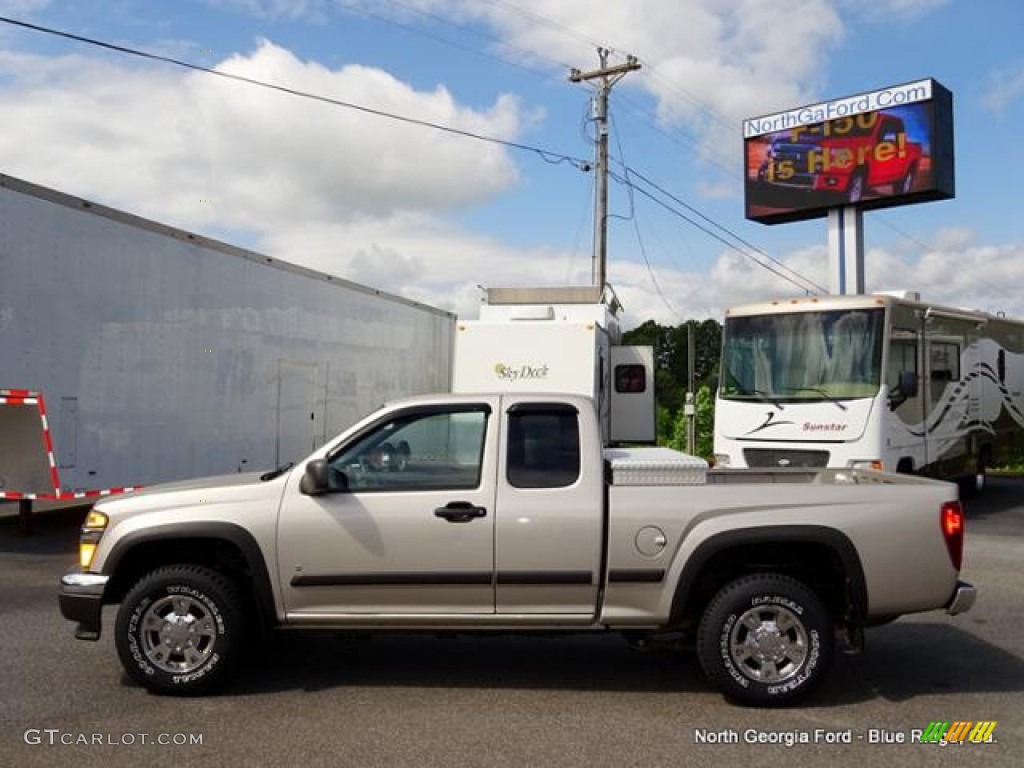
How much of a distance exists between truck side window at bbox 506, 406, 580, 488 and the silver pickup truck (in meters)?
0.01

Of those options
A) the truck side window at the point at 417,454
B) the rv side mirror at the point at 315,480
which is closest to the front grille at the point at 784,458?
the truck side window at the point at 417,454

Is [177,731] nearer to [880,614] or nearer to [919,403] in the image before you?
[880,614]

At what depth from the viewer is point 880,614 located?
16.7ft

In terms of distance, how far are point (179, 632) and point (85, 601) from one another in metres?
0.54

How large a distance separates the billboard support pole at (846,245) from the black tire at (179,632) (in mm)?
19058

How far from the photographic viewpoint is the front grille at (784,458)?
1172cm

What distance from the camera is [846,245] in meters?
22.1

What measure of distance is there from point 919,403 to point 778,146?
39.5ft

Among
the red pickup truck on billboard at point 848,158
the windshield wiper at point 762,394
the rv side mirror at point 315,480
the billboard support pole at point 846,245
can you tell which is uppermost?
the red pickup truck on billboard at point 848,158

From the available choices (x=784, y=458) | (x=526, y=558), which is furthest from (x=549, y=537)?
(x=784, y=458)

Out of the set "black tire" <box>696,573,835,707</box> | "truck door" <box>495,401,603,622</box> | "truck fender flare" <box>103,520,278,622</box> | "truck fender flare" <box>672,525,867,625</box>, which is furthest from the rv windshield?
"truck fender flare" <box>103,520,278,622</box>

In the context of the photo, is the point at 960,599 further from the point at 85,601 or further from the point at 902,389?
the point at 902,389

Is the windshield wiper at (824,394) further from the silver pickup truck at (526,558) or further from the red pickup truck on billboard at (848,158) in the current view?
the red pickup truck on billboard at (848,158)

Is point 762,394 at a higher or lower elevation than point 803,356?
lower
